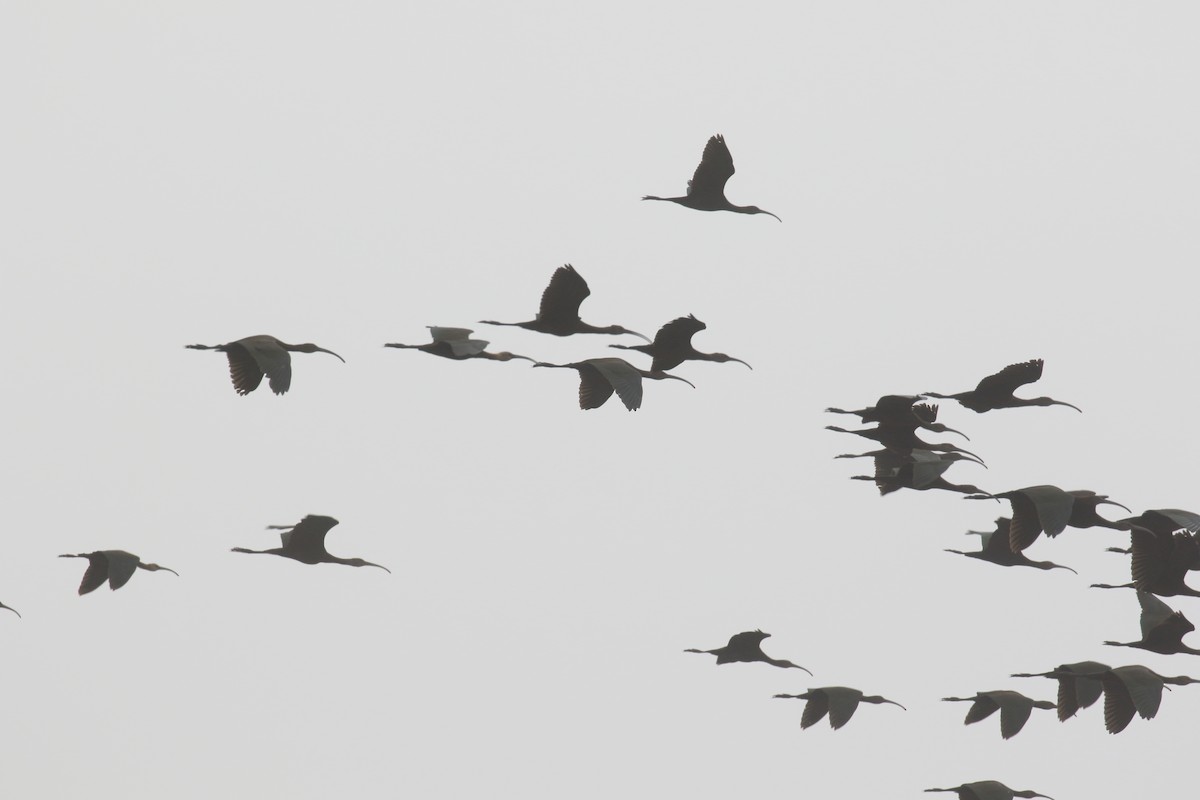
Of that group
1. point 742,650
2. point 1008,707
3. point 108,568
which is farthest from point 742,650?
point 108,568

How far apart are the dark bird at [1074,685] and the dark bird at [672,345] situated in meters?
6.41

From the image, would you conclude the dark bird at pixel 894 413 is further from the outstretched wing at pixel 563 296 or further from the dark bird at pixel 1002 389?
the outstretched wing at pixel 563 296

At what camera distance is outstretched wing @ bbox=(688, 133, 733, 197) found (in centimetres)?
2816

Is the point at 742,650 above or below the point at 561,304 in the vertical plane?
below

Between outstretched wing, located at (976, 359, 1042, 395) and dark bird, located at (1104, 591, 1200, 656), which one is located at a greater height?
outstretched wing, located at (976, 359, 1042, 395)

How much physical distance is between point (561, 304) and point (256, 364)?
4.35m

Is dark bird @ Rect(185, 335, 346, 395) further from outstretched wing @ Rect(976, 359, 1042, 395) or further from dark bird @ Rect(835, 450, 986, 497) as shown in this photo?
outstretched wing @ Rect(976, 359, 1042, 395)

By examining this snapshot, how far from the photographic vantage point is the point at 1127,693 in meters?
26.0

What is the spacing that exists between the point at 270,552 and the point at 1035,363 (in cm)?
1123

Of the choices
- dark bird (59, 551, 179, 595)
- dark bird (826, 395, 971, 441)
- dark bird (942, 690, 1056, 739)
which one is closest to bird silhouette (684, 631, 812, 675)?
dark bird (942, 690, 1056, 739)

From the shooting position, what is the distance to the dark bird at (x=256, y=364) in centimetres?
2477

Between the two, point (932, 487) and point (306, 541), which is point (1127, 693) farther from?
point (306, 541)

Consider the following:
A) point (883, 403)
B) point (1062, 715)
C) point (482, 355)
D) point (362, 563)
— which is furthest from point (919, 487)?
point (362, 563)

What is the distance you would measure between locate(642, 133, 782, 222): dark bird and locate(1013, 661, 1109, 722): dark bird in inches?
311
